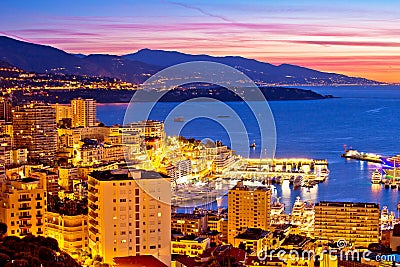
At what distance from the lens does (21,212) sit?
550 centimetres

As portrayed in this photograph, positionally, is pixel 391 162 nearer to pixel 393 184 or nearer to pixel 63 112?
pixel 393 184

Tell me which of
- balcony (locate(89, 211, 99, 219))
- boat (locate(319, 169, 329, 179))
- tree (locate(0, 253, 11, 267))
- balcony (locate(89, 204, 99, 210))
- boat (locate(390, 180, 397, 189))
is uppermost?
balcony (locate(89, 204, 99, 210))

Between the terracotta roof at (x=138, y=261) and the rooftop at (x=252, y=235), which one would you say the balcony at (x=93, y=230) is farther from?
the rooftop at (x=252, y=235)

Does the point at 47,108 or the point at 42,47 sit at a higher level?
the point at 42,47

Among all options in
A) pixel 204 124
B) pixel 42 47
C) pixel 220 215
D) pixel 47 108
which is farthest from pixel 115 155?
pixel 42 47

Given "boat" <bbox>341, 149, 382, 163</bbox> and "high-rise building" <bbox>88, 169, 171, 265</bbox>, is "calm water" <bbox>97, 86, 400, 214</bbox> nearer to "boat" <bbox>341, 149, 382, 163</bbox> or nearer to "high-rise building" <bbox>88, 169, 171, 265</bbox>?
"boat" <bbox>341, 149, 382, 163</bbox>

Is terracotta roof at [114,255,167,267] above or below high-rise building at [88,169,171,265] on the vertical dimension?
below

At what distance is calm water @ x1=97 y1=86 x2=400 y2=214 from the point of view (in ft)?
39.4

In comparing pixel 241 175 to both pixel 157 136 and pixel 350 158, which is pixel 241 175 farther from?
pixel 350 158

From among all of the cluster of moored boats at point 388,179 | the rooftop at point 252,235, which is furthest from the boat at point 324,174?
the rooftop at point 252,235

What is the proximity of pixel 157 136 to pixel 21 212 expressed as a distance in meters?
8.26

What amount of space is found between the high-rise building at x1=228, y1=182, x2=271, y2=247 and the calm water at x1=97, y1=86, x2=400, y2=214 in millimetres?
2256

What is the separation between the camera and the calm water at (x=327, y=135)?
A: 12.0 meters

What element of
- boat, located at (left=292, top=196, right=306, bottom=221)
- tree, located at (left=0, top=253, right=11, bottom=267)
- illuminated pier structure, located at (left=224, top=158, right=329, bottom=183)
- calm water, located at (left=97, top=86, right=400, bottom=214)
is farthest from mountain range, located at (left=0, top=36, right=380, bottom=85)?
tree, located at (left=0, top=253, right=11, bottom=267)
